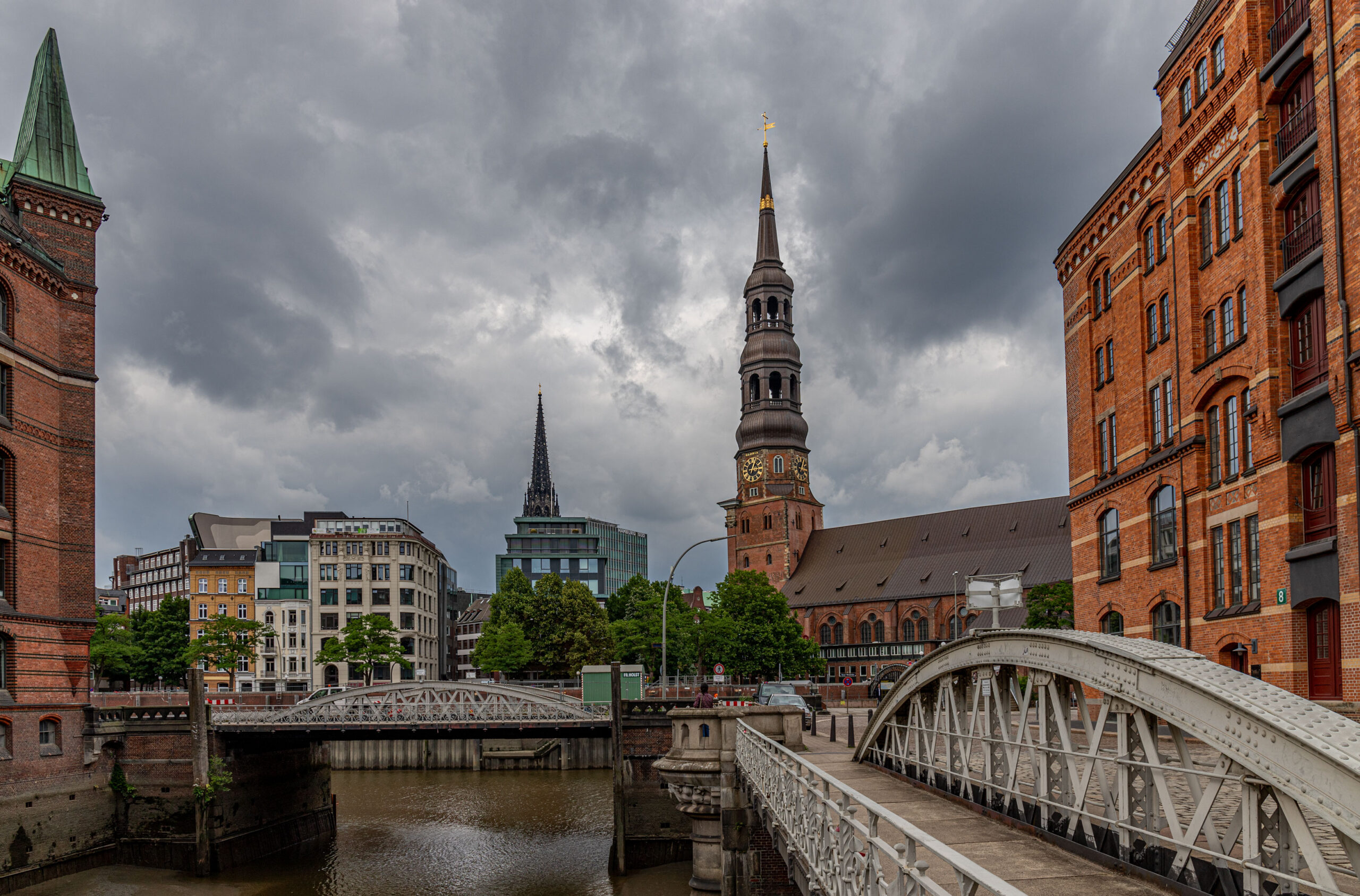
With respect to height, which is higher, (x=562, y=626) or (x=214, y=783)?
(x=562, y=626)

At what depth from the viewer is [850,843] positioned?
8.07 meters

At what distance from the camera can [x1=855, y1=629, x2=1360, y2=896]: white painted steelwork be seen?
6.66 metres

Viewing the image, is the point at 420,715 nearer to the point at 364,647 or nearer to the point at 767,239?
the point at 364,647

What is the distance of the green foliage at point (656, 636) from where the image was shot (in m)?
69.8

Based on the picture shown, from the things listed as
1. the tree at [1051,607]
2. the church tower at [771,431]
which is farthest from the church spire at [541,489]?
the tree at [1051,607]

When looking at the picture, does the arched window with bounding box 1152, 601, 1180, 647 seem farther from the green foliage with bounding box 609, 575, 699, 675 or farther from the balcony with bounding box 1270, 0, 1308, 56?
the green foliage with bounding box 609, 575, 699, 675

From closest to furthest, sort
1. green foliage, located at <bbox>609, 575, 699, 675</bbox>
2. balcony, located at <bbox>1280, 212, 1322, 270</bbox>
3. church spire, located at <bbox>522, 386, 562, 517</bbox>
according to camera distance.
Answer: balcony, located at <bbox>1280, 212, 1322, 270</bbox>, green foliage, located at <bbox>609, 575, 699, 675</bbox>, church spire, located at <bbox>522, 386, 562, 517</bbox>

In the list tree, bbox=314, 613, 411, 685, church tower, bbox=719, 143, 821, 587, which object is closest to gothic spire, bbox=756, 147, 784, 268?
church tower, bbox=719, 143, 821, 587

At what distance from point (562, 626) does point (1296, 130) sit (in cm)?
6298

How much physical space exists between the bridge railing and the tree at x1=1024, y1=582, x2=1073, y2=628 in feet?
113

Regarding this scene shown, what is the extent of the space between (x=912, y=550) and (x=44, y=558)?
247ft

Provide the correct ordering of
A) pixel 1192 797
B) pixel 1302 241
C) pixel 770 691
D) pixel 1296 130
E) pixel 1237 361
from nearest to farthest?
pixel 1192 797 → pixel 1302 241 → pixel 1296 130 → pixel 1237 361 → pixel 770 691

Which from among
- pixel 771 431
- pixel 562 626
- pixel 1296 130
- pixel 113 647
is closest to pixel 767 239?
pixel 771 431

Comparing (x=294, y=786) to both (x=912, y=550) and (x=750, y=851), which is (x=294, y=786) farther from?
(x=912, y=550)
